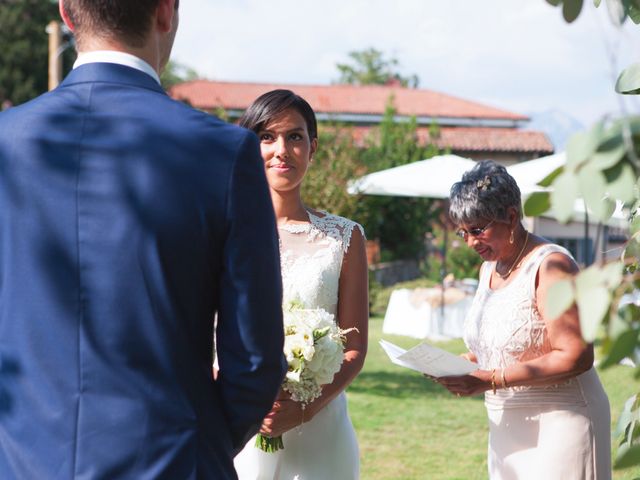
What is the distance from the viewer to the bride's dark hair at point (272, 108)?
3.72 metres

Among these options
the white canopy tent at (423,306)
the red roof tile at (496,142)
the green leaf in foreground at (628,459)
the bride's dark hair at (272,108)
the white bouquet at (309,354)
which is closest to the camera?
the green leaf in foreground at (628,459)

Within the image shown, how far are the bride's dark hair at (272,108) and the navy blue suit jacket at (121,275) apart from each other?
1812 millimetres

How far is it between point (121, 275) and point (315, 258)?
1972 mm

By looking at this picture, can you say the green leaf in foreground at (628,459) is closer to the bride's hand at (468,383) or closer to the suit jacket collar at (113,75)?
the suit jacket collar at (113,75)

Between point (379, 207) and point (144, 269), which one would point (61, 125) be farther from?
point (379, 207)

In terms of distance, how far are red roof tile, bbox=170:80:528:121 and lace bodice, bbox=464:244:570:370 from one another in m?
45.2

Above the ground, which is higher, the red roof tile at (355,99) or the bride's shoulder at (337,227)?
the bride's shoulder at (337,227)

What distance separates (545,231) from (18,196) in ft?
123

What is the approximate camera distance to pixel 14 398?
189 cm

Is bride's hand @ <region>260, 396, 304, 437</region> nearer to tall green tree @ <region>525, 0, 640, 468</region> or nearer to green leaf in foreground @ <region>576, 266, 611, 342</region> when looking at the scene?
tall green tree @ <region>525, 0, 640, 468</region>

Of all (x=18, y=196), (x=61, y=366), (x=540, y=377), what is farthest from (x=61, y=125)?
(x=540, y=377)

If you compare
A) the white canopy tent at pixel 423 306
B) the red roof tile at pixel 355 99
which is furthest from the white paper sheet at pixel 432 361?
the red roof tile at pixel 355 99

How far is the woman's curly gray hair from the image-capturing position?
12.5 ft

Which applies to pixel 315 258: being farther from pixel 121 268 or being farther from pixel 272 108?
pixel 121 268
